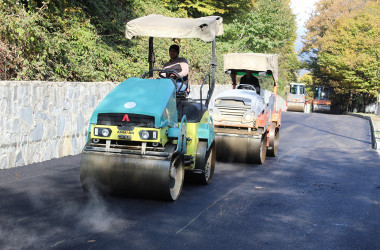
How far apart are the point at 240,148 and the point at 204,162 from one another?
309cm

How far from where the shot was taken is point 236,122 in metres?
11.1

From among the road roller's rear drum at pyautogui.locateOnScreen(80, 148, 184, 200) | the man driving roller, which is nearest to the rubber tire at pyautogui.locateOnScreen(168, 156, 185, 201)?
the road roller's rear drum at pyautogui.locateOnScreen(80, 148, 184, 200)

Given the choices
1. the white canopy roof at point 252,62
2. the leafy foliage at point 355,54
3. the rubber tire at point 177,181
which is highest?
the leafy foliage at point 355,54

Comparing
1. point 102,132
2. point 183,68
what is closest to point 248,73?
point 183,68

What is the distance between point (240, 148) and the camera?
1092 centimetres

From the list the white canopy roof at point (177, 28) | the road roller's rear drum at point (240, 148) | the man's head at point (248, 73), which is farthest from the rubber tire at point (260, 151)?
the white canopy roof at point (177, 28)

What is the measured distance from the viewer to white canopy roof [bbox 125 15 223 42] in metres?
8.08

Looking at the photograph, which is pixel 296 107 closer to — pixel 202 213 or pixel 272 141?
pixel 272 141

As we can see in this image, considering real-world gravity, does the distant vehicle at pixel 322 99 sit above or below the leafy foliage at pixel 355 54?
below

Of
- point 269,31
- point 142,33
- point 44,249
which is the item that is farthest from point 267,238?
point 269,31

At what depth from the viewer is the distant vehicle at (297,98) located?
50969 millimetres

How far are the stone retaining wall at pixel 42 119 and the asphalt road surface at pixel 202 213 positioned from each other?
404 millimetres

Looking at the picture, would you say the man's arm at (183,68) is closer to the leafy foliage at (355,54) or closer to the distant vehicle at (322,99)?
the leafy foliage at (355,54)

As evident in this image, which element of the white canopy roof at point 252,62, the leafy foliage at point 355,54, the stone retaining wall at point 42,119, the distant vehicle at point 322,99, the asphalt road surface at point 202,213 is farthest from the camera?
the distant vehicle at point 322,99
